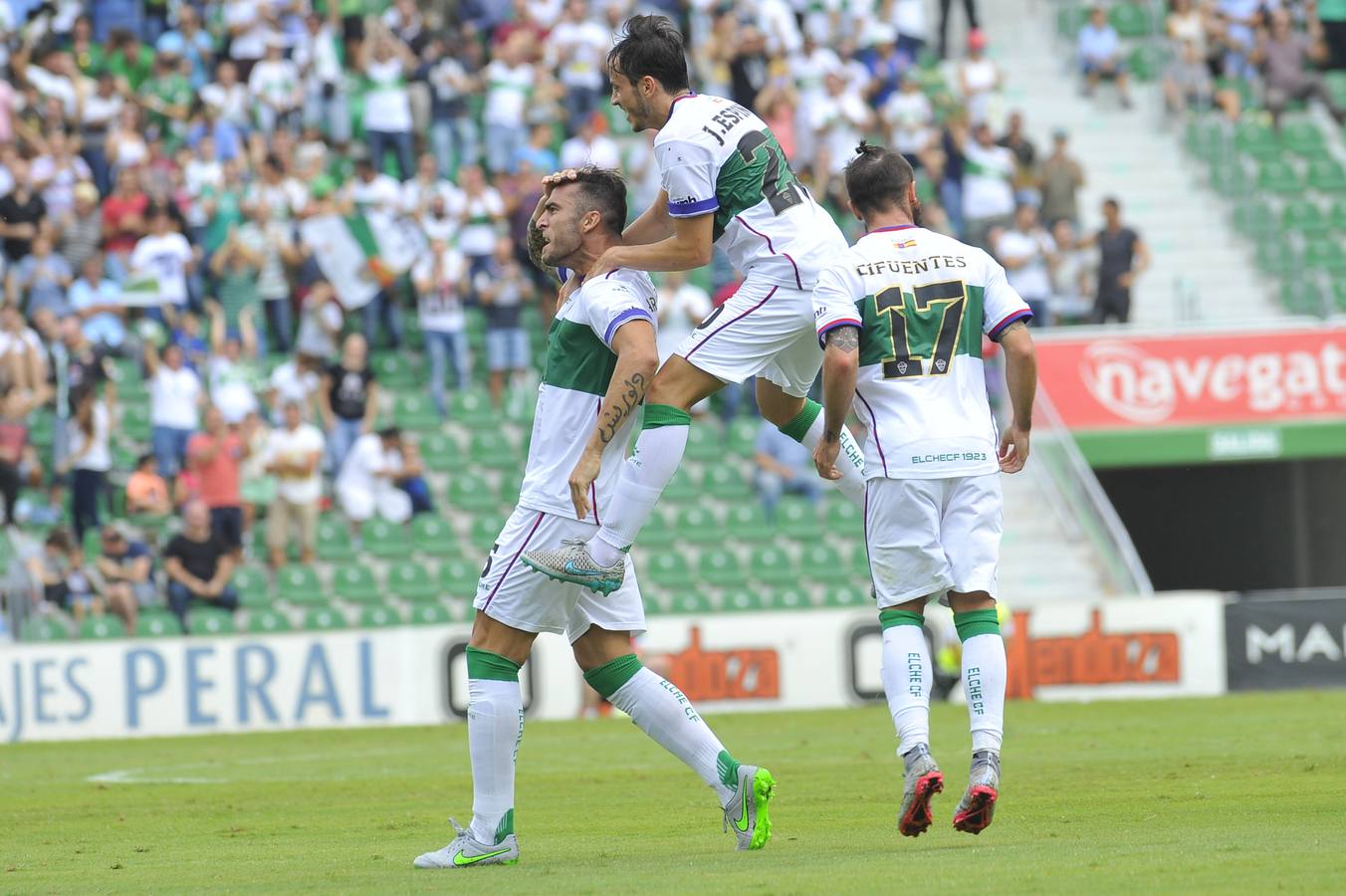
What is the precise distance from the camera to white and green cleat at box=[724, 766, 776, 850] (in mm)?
7816

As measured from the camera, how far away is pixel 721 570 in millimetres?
21516

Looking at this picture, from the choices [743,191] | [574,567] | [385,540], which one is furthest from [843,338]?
[385,540]

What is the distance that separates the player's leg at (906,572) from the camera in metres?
7.92

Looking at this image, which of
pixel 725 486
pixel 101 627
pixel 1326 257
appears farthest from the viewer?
pixel 1326 257

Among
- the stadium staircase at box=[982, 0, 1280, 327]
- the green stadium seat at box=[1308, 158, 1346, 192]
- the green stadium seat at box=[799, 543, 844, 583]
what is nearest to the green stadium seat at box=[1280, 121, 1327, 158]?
the green stadium seat at box=[1308, 158, 1346, 192]

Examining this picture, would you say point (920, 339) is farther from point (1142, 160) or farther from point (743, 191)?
point (1142, 160)

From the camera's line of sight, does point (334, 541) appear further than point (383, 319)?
No

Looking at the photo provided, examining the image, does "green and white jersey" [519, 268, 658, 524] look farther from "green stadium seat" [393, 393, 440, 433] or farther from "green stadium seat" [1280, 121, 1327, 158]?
"green stadium seat" [1280, 121, 1327, 158]

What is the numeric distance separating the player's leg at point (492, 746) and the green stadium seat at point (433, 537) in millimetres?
13600

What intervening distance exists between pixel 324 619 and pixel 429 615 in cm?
103

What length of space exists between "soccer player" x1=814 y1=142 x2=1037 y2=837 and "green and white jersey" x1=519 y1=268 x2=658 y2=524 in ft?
2.52

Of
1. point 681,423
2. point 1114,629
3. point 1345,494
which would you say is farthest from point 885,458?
point 1345,494

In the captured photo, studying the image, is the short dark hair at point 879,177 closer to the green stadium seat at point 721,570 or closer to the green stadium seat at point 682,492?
the green stadium seat at point 721,570

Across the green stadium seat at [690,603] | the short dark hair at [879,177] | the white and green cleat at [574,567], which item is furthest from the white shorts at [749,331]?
the green stadium seat at [690,603]
